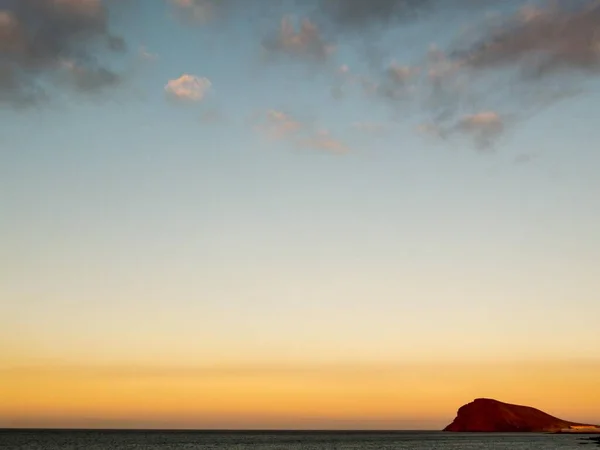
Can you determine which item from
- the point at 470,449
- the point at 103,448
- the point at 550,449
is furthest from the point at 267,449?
the point at 550,449

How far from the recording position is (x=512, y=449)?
6063 inches

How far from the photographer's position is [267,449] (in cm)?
15975

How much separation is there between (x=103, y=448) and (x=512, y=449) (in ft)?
302

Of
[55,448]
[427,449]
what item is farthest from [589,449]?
[55,448]

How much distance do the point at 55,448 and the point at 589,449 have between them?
4750 inches

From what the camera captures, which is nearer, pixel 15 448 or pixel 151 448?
pixel 15 448

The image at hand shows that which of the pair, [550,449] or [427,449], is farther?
[427,449]

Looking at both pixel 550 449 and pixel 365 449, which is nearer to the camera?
pixel 550 449

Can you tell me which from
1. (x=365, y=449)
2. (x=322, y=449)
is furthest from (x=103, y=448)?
(x=365, y=449)

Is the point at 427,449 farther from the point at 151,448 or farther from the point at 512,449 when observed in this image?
the point at 151,448

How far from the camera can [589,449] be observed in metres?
155

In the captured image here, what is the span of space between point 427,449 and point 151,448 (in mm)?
65553

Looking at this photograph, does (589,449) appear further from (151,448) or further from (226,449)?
(151,448)

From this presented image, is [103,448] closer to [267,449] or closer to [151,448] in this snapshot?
[151,448]
